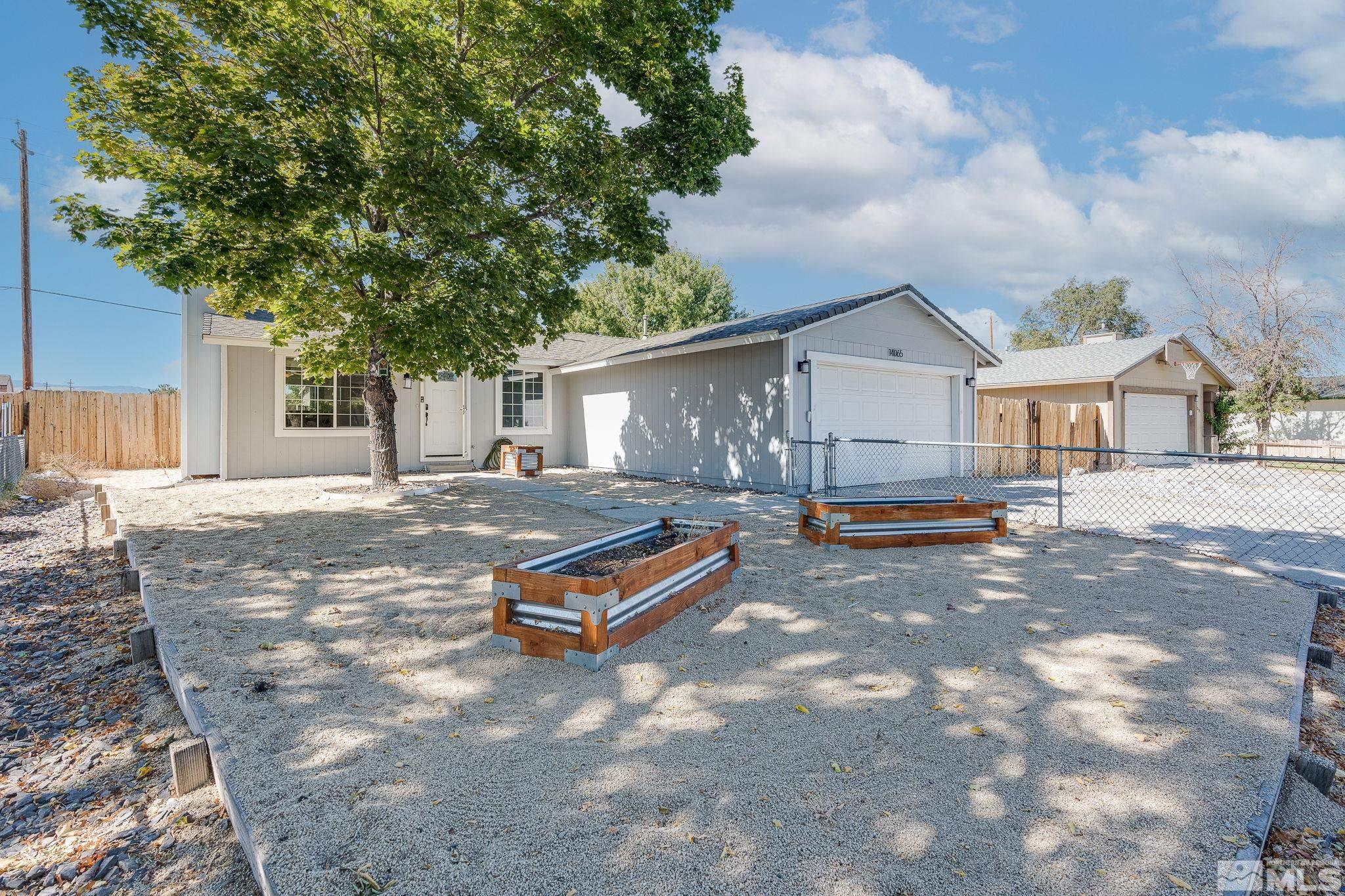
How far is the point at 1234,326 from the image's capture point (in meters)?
22.2

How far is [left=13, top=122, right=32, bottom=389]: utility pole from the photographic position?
14188mm

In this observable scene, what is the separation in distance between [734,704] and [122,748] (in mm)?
2652

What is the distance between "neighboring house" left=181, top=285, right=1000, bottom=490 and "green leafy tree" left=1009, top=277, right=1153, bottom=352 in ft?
113

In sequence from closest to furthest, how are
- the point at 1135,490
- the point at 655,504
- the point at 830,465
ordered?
the point at 655,504, the point at 830,465, the point at 1135,490

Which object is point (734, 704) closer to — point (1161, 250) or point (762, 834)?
point (762, 834)

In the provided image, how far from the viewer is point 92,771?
247 cm

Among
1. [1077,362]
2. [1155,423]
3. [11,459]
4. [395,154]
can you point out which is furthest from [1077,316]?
[11,459]

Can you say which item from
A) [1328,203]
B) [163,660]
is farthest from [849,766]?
[1328,203]

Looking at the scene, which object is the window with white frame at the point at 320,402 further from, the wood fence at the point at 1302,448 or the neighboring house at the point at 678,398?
the wood fence at the point at 1302,448

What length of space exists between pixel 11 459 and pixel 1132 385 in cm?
2484

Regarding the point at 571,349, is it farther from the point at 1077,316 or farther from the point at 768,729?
the point at 1077,316

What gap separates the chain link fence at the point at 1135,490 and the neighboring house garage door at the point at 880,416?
0.05 m

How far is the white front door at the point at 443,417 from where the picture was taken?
1341 cm

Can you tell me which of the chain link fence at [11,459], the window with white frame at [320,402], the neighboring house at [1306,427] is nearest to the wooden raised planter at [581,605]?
the window with white frame at [320,402]
